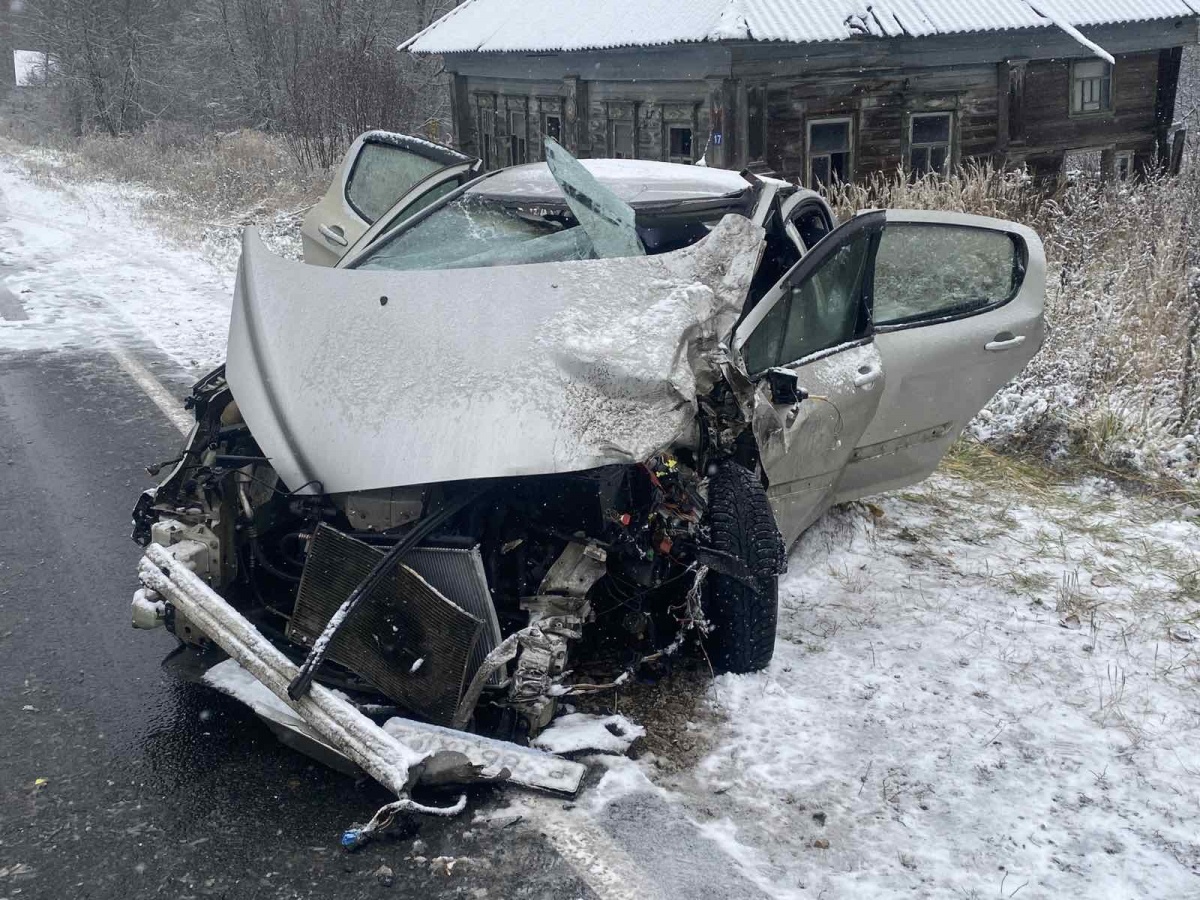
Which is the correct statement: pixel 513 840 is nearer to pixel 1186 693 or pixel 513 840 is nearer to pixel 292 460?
pixel 292 460

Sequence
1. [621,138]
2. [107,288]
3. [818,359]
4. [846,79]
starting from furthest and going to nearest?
[621,138]
[846,79]
[107,288]
[818,359]

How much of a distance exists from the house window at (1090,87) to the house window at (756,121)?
5.80m

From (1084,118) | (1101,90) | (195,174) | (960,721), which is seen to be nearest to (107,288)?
(960,721)

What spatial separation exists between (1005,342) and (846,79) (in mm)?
10595

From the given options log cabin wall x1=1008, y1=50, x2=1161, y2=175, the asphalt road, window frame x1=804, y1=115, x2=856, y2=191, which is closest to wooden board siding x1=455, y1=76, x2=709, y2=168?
window frame x1=804, y1=115, x2=856, y2=191

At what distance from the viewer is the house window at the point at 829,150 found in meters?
14.3

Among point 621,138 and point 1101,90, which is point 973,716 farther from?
point 1101,90

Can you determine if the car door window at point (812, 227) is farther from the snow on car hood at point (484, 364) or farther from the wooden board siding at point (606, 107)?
the wooden board siding at point (606, 107)

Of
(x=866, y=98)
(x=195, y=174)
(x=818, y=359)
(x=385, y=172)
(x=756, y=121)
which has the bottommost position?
(x=195, y=174)

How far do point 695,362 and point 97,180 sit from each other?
84.0ft

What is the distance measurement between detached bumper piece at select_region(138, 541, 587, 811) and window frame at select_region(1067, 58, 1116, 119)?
1626 cm

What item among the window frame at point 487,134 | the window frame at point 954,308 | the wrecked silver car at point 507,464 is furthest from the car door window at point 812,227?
the window frame at point 487,134

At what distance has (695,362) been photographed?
3453 millimetres

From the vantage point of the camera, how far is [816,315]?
422cm
